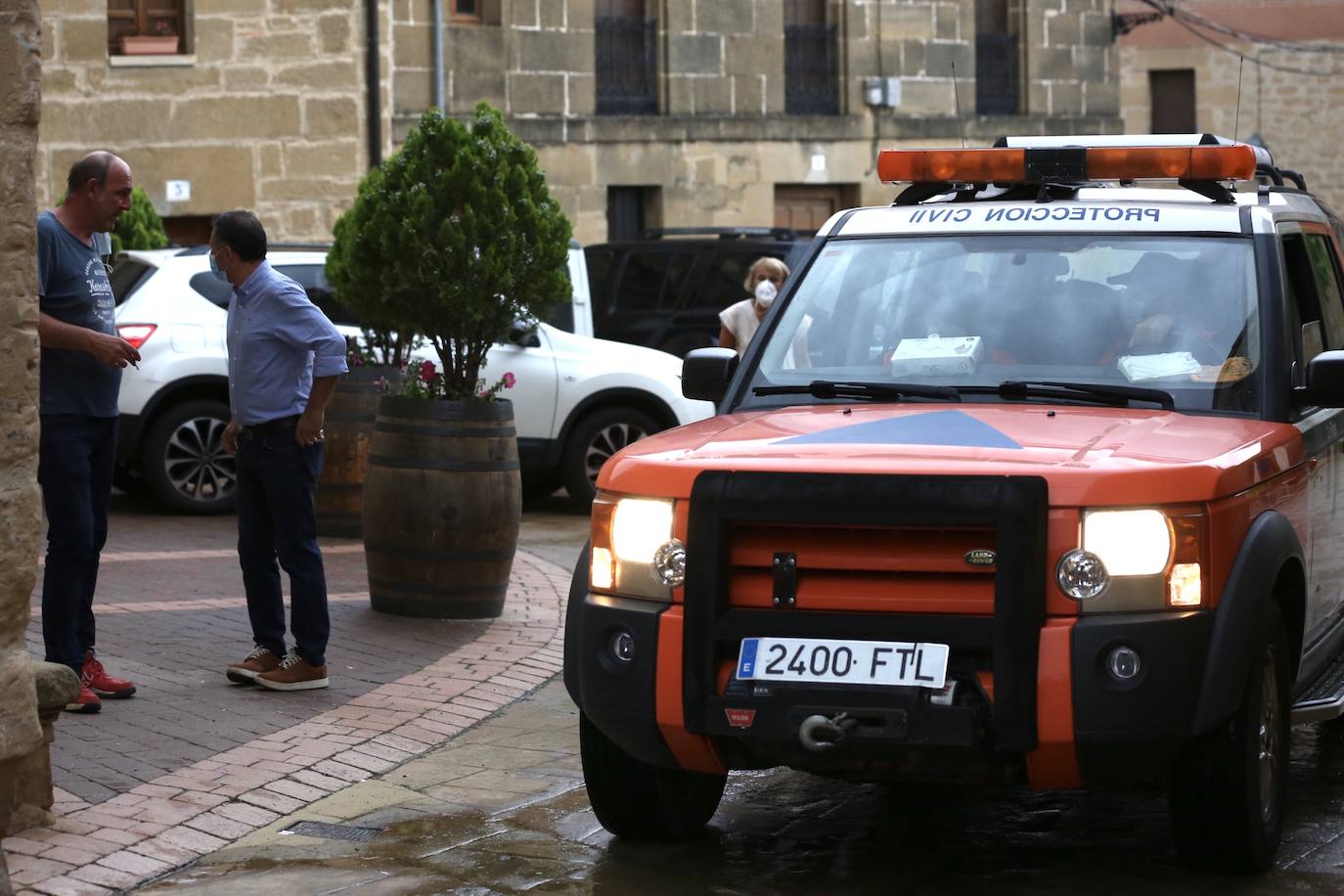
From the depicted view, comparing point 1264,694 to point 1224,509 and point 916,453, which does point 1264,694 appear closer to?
point 1224,509

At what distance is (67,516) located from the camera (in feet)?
25.2

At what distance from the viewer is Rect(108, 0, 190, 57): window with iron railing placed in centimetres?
2189

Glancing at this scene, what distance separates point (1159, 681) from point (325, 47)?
60.1ft

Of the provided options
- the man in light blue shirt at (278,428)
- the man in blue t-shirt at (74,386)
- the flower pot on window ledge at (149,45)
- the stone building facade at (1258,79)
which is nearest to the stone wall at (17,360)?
the man in blue t-shirt at (74,386)

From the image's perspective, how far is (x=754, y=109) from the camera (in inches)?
1046

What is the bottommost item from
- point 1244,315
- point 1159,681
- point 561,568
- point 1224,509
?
point 561,568

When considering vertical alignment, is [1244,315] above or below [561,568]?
above

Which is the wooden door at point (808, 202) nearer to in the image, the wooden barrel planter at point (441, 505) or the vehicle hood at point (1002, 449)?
the wooden barrel planter at point (441, 505)

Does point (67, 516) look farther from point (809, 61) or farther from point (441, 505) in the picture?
point (809, 61)

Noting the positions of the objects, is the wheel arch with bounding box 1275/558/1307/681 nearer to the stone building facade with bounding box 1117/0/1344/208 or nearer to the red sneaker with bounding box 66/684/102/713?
the red sneaker with bounding box 66/684/102/713

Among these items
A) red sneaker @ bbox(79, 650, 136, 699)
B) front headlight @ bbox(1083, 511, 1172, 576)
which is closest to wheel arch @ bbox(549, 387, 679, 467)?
red sneaker @ bbox(79, 650, 136, 699)

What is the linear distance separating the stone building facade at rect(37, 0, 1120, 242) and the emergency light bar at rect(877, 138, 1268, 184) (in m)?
12.9

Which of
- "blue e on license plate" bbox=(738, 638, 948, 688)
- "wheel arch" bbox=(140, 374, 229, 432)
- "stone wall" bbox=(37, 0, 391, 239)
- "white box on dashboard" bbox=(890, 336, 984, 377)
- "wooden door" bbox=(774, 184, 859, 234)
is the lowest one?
"blue e on license plate" bbox=(738, 638, 948, 688)

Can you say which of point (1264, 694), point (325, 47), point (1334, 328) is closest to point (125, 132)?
point (325, 47)
